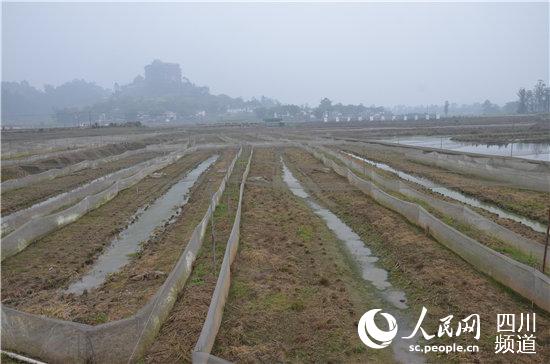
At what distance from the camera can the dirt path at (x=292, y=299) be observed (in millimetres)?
7062

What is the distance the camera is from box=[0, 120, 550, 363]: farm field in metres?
7.17

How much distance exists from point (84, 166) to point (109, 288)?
75.0ft

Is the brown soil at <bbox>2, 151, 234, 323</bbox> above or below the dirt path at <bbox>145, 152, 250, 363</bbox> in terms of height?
below

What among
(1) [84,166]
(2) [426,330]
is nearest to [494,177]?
(2) [426,330]

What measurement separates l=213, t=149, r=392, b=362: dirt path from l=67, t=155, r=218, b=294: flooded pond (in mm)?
3429

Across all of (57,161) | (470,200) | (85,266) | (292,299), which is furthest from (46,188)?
(470,200)

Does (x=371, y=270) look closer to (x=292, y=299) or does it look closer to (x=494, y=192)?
(x=292, y=299)

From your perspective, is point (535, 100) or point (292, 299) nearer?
point (292, 299)

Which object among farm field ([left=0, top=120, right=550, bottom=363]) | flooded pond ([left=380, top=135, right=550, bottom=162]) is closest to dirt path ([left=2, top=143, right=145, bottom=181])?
farm field ([left=0, top=120, right=550, bottom=363])

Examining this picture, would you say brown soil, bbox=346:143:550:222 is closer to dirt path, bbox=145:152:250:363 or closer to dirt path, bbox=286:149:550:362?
dirt path, bbox=286:149:550:362

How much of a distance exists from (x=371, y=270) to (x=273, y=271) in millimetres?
2491

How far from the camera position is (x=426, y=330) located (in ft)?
25.1

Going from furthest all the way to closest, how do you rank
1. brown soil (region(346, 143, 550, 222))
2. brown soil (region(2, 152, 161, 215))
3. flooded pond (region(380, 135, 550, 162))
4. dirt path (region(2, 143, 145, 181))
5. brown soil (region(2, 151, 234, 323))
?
flooded pond (region(380, 135, 550, 162))
dirt path (region(2, 143, 145, 181))
brown soil (region(2, 152, 161, 215))
brown soil (region(346, 143, 550, 222))
brown soil (region(2, 151, 234, 323))

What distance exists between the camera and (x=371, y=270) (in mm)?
10789
